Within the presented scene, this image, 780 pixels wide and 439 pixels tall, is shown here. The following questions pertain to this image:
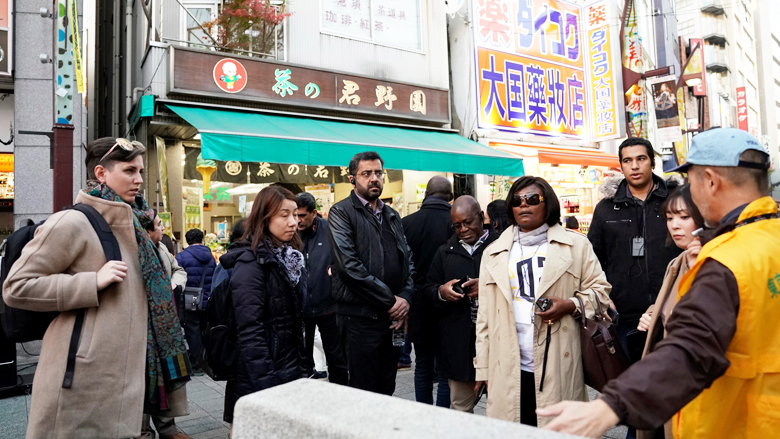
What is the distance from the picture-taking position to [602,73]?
15.0m

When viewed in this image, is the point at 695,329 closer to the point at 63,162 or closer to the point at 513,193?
the point at 513,193

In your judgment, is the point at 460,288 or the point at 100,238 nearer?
the point at 100,238

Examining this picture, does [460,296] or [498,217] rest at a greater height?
[498,217]

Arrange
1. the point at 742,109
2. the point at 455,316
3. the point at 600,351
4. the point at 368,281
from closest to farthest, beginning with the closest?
the point at 600,351 < the point at 368,281 < the point at 455,316 < the point at 742,109

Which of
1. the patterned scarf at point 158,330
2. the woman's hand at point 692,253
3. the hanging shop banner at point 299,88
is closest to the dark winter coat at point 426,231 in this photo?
the patterned scarf at point 158,330

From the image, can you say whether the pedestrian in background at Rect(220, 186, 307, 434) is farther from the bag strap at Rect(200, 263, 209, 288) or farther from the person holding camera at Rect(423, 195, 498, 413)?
the bag strap at Rect(200, 263, 209, 288)

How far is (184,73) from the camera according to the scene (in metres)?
8.88

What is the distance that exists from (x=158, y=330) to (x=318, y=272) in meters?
2.85

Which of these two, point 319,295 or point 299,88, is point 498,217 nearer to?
point 319,295

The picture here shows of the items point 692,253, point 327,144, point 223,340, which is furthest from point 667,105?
point 223,340

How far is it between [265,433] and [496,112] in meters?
12.5

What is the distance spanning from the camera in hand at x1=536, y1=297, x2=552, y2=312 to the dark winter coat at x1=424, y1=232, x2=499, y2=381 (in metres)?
0.99

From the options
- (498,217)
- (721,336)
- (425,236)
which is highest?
(498,217)

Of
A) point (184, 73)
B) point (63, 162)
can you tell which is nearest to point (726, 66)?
point (184, 73)
